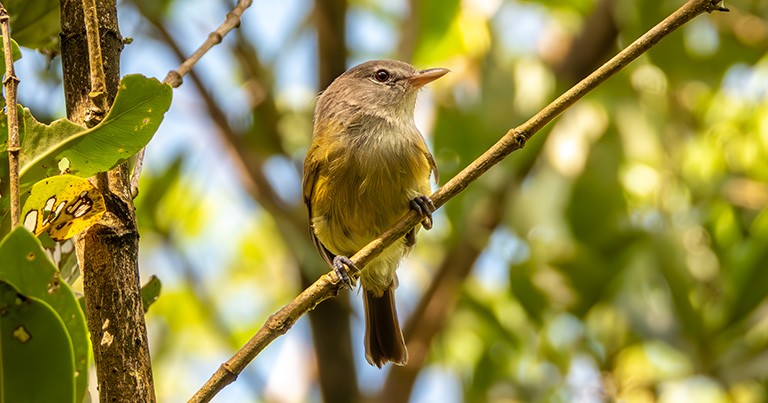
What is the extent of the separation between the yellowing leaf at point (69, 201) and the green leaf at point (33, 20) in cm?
59

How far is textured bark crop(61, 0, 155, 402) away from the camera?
1.46 m

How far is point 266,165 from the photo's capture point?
4.50m

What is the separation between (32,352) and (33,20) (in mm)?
999

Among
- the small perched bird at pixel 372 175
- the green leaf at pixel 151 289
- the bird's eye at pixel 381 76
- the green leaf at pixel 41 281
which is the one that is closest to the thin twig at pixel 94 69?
the green leaf at pixel 41 281

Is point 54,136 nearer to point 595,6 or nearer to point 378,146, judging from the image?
point 378,146

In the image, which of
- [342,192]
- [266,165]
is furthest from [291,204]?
[342,192]

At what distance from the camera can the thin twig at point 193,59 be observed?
5.96ft

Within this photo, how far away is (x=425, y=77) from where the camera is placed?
12.1 feet

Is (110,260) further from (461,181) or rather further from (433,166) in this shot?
(433,166)

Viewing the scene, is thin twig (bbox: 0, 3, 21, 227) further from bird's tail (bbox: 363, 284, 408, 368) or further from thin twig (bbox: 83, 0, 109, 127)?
bird's tail (bbox: 363, 284, 408, 368)

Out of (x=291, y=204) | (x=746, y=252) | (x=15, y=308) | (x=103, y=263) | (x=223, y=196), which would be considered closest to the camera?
(x=15, y=308)

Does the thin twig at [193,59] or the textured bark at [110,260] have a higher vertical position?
the thin twig at [193,59]

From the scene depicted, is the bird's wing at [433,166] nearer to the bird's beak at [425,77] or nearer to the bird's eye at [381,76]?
the bird's beak at [425,77]

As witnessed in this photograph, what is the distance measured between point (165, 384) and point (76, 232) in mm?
4109
